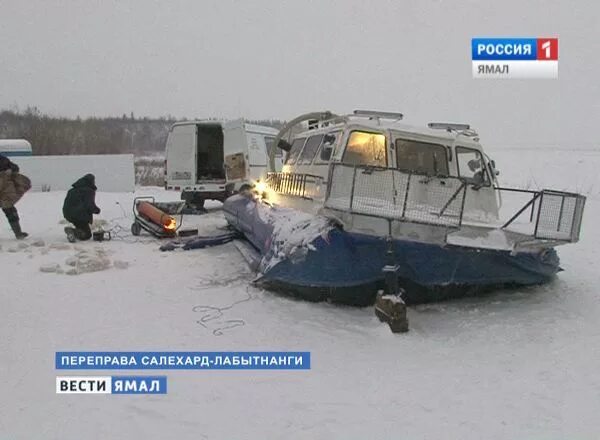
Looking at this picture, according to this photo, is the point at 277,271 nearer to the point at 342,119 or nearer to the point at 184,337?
the point at 184,337

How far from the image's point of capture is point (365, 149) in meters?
6.56

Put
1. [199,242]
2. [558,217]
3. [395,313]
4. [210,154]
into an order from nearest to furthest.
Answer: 1. [395,313]
2. [558,217]
3. [199,242]
4. [210,154]

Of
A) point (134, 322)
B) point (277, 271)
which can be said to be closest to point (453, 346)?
point (277, 271)

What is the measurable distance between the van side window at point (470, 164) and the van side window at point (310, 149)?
6.78ft

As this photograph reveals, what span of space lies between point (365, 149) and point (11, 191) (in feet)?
21.7

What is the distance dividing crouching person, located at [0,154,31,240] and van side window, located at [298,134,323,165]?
5268 mm

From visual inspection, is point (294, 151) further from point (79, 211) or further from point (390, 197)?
point (79, 211)

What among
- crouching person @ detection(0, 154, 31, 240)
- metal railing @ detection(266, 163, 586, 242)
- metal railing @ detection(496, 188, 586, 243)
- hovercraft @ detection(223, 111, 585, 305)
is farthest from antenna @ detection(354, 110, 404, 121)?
crouching person @ detection(0, 154, 31, 240)

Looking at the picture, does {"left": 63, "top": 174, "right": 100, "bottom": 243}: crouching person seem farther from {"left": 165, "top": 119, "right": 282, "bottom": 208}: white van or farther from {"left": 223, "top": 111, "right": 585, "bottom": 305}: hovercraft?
{"left": 165, "top": 119, "right": 282, "bottom": 208}: white van

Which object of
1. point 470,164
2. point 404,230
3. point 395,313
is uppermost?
point 470,164

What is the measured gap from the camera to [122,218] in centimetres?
1265

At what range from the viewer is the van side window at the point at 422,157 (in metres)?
6.57

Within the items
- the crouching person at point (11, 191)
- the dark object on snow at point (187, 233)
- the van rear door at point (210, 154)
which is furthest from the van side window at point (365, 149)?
the van rear door at point (210, 154)

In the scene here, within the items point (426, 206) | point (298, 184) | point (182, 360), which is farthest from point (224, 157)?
point (182, 360)
